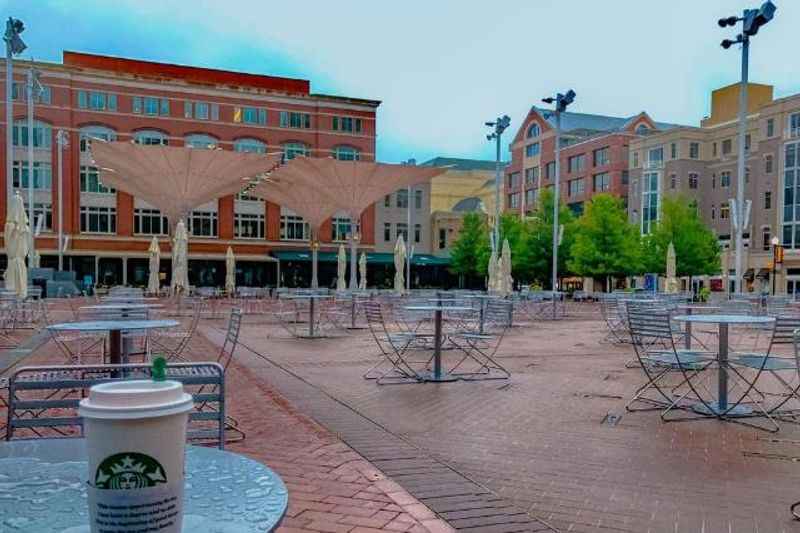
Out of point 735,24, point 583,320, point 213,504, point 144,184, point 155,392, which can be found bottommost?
point 583,320

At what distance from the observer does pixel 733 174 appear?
61.6 meters

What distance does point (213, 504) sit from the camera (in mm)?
1989

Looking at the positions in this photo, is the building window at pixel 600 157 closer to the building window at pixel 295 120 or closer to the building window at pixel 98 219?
the building window at pixel 295 120

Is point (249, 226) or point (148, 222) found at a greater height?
point (148, 222)

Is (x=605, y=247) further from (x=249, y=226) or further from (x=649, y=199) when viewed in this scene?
(x=249, y=226)

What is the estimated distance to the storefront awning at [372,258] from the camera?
57491mm

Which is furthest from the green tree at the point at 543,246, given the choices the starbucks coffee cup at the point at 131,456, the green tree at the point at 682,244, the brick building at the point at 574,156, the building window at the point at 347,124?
the starbucks coffee cup at the point at 131,456

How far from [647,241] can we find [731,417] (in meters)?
44.4

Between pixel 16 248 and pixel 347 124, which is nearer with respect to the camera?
pixel 16 248

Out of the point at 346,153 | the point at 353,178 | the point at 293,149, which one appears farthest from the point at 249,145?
the point at 353,178

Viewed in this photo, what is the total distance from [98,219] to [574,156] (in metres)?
51.3

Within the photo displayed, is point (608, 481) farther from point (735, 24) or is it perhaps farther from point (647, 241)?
point (647, 241)

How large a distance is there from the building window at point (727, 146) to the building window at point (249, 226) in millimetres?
43312

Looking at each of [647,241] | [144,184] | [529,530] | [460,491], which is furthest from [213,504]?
[647,241]
